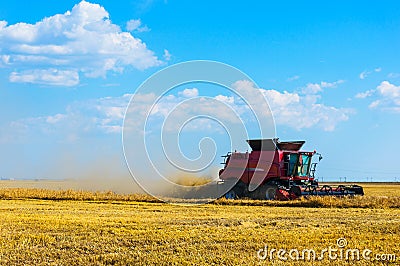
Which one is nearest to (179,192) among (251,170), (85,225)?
(251,170)

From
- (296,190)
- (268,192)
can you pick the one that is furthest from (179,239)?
(268,192)

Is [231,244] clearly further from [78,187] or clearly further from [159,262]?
[78,187]

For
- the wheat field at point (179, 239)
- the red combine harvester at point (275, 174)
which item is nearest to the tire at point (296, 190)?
the red combine harvester at point (275, 174)

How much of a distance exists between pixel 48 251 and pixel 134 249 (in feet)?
6.03

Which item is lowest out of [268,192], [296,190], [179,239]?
[179,239]

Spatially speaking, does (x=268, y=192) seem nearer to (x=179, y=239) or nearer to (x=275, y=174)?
(x=275, y=174)

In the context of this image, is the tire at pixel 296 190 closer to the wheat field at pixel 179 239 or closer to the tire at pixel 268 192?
the tire at pixel 268 192

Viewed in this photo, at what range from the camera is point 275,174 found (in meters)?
28.5

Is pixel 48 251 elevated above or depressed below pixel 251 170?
below

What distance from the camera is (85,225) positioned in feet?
48.5

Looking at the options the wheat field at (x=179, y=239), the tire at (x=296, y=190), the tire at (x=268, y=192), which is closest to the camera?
the wheat field at (x=179, y=239)

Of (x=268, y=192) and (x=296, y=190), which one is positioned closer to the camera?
(x=296, y=190)

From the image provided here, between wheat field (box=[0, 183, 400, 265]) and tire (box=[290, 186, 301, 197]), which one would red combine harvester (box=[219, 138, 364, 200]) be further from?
wheat field (box=[0, 183, 400, 265])

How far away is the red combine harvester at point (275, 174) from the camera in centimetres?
2780
